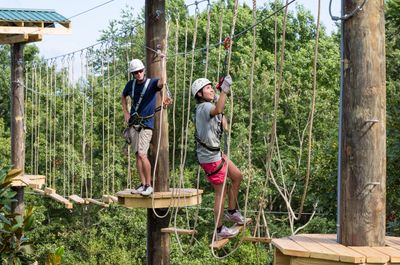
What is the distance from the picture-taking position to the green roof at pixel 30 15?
32.1ft

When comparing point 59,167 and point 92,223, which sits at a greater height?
point 59,167

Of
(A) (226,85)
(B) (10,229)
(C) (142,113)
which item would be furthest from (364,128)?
(B) (10,229)

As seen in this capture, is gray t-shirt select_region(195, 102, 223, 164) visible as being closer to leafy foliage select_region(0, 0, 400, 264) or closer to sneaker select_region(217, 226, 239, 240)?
sneaker select_region(217, 226, 239, 240)

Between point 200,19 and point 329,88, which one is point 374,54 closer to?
point 329,88

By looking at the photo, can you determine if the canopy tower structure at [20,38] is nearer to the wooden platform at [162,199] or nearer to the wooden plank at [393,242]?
the wooden platform at [162,199]

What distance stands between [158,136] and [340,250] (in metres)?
3.32

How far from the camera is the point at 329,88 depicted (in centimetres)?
1802

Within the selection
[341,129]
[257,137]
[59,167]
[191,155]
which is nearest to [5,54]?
[59,167]

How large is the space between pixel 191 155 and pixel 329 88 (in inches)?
143

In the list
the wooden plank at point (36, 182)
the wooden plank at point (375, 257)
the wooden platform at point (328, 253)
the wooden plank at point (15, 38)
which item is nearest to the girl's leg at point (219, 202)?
the wooden platform at point (328, 253)

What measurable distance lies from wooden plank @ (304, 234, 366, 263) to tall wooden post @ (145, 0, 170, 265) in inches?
108

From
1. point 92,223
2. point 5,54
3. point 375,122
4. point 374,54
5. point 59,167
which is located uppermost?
point 5,54

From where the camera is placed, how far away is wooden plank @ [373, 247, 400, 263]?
277cm

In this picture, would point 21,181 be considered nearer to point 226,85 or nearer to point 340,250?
point 226,85
